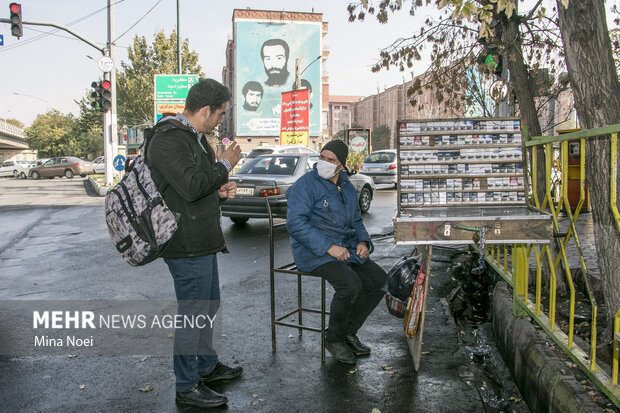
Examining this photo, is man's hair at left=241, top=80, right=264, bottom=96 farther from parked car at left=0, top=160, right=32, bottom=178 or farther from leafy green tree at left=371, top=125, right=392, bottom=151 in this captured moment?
leafy green tree at left=371, top=125, right=392, bottom=151

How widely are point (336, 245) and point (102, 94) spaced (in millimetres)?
19139

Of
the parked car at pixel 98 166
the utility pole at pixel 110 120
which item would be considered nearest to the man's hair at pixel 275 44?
the parked car at pixel 98 166

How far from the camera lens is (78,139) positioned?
74.5m

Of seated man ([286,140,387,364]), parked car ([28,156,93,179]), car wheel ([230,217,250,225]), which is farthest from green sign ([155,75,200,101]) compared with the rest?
seated man ([286,140,387,364])

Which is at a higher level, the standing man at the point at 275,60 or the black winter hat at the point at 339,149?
the standing man at the point at 275,60

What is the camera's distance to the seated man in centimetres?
407

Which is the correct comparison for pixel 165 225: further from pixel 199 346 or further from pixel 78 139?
pixel 78 139

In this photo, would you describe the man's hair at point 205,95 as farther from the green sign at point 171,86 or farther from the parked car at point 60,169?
the parked car at point 60,169

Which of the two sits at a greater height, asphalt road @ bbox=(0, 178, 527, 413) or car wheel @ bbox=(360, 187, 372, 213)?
car wheel @ bbox=(360, 187, 372, 213)

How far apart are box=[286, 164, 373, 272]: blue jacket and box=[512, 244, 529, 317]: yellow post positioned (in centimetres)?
119

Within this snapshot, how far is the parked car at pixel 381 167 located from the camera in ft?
72.3

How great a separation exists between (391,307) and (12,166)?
48.3 meters

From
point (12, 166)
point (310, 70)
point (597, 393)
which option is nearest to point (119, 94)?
point (12, 166)

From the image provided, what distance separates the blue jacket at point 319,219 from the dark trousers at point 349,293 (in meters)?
0.09
